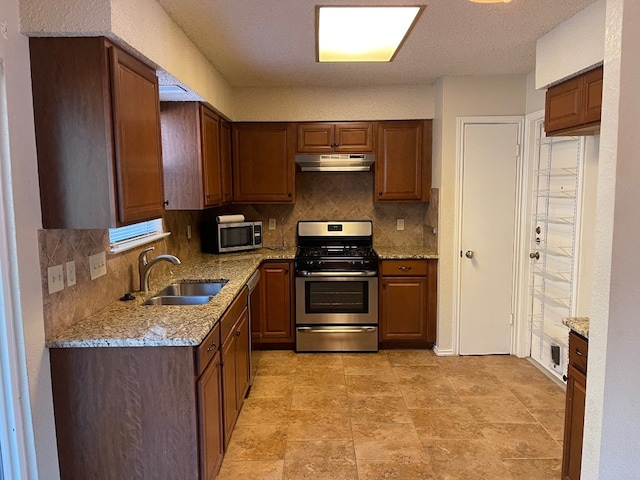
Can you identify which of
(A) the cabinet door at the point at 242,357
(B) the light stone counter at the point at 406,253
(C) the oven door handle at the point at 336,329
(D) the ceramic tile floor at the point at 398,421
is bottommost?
(D) the ceramic tile floor at the point at 398,421

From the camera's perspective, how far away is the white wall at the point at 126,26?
1.70 meters

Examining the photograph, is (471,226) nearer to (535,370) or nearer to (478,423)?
(535,370)

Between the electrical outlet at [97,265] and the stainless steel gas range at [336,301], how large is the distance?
77.1 inches

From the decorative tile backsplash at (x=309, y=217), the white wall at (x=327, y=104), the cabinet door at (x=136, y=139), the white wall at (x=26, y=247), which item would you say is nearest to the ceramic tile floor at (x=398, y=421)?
the white wall at (x=26, y=247)

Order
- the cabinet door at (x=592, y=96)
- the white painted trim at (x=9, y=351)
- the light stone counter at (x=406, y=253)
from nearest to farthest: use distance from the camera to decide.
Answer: the white painted trim at (x=9, y=351)
the cabinet door at (x=592, y=96)
the light stone counter at (x=406, y=253)

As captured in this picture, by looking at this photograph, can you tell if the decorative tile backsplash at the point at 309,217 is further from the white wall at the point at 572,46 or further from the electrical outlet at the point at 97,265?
the white wall at the point at 572,46

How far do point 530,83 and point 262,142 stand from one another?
2.38 m

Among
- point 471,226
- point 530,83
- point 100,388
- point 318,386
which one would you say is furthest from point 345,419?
point 530,83

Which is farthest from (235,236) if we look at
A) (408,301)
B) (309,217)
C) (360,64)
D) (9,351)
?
(9,351)

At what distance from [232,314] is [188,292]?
56 centimetres

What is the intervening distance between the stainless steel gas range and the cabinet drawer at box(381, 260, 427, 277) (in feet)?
0.35

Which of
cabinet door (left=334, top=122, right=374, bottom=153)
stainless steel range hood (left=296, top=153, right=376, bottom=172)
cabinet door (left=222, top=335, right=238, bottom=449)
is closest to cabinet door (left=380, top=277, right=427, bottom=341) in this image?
stainless steel range hood (left=296, top=153, right=376, bottom=172)

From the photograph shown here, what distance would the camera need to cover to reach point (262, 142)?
426cm

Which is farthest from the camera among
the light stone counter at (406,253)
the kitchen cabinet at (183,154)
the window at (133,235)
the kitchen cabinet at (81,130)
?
the light stone counter at (406,253)
